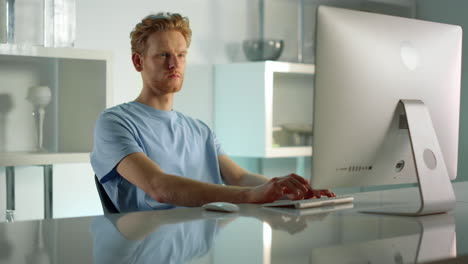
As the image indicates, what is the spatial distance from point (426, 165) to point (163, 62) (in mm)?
1109

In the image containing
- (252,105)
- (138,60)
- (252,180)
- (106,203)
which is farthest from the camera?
(252,105)

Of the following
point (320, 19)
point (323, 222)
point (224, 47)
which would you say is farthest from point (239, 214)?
point (224, 47)

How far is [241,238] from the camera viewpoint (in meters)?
1.35

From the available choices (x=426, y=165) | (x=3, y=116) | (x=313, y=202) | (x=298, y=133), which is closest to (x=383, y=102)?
(x=426, y=165)

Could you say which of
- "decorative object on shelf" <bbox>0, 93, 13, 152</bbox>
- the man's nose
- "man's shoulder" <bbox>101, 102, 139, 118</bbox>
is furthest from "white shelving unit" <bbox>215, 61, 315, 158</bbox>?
"man's shoulder" <bbox>101, 102, 139, 118</bbox>

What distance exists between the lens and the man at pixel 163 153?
2029mm

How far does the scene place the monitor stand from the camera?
68.6 inches

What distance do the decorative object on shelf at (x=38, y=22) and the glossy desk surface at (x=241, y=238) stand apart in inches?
65.2

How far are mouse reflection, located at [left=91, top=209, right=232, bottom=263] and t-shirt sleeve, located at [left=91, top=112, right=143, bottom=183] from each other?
44 cm

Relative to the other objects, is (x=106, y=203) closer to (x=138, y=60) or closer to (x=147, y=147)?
(x=147, y=147)

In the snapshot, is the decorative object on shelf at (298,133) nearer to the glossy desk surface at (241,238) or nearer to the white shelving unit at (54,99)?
the white shelving unit at (54,99)

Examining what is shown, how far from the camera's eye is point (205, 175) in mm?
2465

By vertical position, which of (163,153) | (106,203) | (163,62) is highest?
(163,62)

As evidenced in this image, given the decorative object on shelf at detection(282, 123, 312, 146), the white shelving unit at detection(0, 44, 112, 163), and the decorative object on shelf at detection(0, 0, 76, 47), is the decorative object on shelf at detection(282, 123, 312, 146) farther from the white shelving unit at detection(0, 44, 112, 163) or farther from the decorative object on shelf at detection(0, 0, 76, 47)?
the decorative object on shelf at detection(0, 0, 76, 47)
